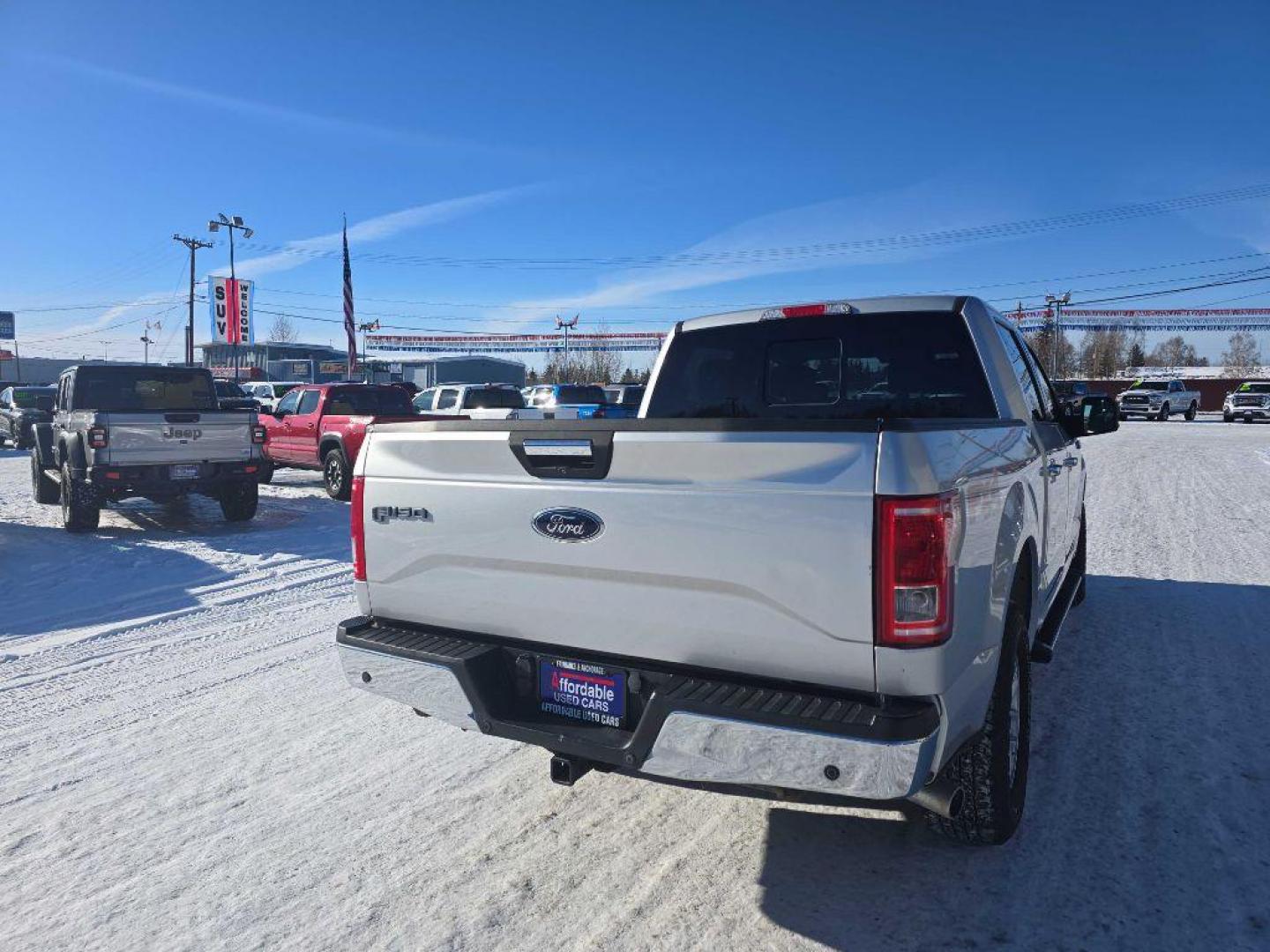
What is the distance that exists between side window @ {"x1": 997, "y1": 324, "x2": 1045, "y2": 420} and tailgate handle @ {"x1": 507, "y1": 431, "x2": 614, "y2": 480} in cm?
259

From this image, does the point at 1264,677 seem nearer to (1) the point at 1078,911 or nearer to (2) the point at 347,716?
(1) the point at 1078,911

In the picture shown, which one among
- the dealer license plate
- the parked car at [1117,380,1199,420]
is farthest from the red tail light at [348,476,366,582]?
the parked car at [1117,380,1199,420]

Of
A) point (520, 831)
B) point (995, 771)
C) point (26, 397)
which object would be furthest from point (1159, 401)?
point (26, 397)

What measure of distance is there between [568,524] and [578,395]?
21.9 m

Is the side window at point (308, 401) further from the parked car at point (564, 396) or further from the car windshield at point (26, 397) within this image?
the car windshield at point (26, 397)

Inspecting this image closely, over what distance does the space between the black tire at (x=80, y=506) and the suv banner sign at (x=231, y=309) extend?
39225 millimetres

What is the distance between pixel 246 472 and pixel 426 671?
27.3 ft

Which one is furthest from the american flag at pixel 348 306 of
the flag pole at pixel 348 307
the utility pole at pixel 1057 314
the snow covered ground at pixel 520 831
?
the utility pole at pixel 1057 314

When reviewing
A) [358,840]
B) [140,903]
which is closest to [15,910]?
[140,903]

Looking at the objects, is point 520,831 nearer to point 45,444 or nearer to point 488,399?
point 45,444

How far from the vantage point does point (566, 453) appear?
278 cm

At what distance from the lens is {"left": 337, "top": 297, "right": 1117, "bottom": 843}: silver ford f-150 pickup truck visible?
232cm

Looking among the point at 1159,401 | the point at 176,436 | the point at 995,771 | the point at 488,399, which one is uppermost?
the point at 1159,401

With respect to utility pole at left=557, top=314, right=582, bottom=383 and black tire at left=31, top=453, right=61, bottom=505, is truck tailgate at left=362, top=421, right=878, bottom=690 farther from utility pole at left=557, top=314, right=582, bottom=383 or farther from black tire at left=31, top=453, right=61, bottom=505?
utility pole at left=557, top=314, right=582, bottom=383
